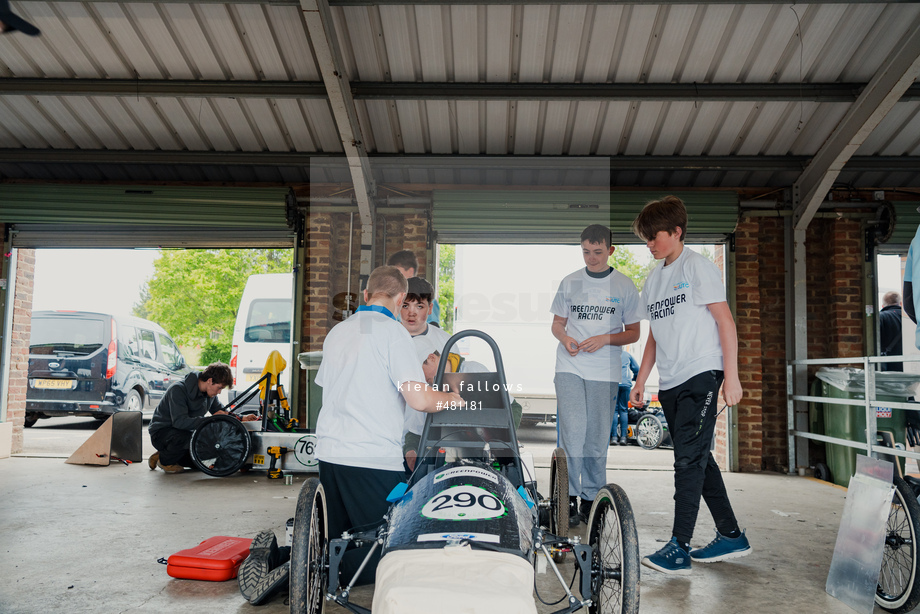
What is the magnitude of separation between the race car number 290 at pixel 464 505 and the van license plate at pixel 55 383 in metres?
8.64

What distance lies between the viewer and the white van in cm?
908

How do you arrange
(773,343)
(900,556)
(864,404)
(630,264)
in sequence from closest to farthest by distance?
(900,556) < (864,404) < (773,343) < (630,264)

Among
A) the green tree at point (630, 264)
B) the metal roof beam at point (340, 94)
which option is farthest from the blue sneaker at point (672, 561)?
the green tree at point (630, 264)

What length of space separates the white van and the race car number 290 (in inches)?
302

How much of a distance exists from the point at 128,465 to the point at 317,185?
3.32m

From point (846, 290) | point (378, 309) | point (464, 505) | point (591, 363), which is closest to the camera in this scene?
point (464, 505)

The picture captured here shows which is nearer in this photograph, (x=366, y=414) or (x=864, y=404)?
(x=366, y=414)

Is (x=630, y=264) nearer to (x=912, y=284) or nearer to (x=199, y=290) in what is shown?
(x=912, y=284)

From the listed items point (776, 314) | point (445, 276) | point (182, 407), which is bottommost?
point (182, 407)

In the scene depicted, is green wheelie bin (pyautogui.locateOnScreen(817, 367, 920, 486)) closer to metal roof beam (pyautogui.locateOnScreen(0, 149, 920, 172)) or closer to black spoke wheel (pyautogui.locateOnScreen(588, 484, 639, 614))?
metal roof beam (pyautogui.locateOnScreen(0, 149, 920, 172))

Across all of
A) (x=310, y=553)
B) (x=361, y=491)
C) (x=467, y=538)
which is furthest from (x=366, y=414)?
(x=467, y=538)

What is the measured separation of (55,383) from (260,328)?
275cm

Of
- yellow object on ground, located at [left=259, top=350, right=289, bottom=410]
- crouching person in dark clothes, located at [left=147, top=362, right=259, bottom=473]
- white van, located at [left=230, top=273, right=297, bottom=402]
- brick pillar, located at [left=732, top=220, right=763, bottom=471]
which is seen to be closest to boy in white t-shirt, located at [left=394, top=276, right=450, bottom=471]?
yellow object on ground, located at [left=259, top=350, right=289, bottom=410]

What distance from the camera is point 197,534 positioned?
140 inches
